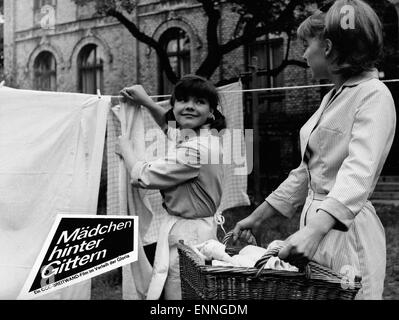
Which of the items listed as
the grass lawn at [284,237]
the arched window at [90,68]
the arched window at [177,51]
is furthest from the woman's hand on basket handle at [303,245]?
the arched window at [90,68]

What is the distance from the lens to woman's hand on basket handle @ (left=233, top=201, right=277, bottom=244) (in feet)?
6.37

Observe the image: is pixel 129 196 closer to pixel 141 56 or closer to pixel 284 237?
pixel 284 237

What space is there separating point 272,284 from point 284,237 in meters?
5.80

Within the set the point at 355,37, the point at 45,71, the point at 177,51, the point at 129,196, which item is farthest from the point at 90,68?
the point at 355,37

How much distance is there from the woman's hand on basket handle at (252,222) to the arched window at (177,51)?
47.2 ft

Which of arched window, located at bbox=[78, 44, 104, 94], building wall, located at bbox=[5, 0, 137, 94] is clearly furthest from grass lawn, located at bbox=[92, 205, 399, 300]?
arched window, located at bbox=[78, 44, 104, 94]

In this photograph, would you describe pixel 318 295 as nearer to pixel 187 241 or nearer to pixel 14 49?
pixel 187 241

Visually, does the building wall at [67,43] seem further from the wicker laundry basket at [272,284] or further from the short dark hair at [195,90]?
the wicker laundry basket at [272,284]

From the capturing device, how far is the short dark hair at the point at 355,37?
1483 mm

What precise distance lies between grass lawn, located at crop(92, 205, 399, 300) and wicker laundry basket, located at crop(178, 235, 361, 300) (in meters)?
3.31

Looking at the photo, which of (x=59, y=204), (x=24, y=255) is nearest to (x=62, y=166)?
(x=59, y=204)

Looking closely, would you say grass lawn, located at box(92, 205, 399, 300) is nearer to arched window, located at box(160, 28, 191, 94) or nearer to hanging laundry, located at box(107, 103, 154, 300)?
hanging laundry, located at box(107, 103, 154, 300)

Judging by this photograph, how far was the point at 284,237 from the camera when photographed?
23.0 feet

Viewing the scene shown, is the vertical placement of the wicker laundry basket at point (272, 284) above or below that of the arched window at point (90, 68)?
below
